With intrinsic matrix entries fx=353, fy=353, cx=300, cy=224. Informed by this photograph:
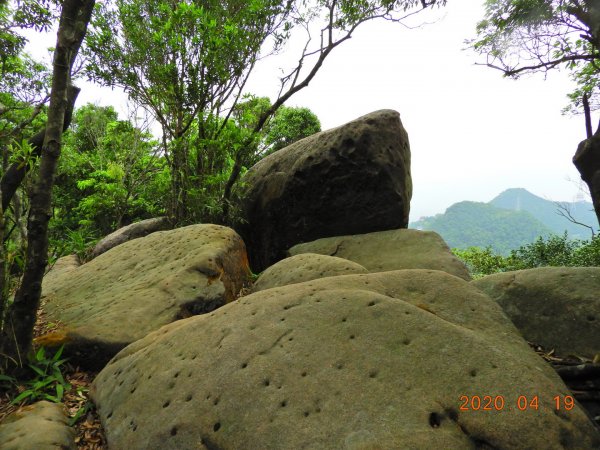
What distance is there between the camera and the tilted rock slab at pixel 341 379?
2.08 m

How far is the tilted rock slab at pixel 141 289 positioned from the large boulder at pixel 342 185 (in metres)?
1.81

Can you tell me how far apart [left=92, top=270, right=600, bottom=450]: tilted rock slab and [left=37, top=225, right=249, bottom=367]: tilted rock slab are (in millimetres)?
729

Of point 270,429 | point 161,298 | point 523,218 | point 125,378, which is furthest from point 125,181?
point 523,218

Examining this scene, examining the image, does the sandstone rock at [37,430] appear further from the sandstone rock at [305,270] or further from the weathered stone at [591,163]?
the weathered stone at [591,163]

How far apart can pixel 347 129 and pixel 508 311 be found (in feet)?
14.5

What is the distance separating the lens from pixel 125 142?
15555 millimetres

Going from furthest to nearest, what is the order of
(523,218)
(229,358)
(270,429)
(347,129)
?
(523,218) → (347,129) → (229,358) → (270,429)

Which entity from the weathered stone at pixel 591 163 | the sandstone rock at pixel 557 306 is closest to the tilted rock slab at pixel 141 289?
the sandstone rock at pixel 557 306

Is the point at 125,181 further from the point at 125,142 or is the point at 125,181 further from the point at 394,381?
the point at 394,381

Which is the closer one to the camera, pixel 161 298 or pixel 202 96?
pixel 161 298

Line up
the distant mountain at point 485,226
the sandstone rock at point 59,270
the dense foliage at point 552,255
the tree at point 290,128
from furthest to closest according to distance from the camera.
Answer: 1. the distant mountain at point 485,226
2. the tree at point 290,128
3. the dense foliage at point 552,255
4. the sandstone rock at point 59,270

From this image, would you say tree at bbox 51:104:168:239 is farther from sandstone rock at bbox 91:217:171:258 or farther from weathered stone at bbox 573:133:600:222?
weathered stone at bbox 573:133:600:222

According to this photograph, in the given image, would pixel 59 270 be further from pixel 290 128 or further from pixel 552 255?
pixel 552 255
